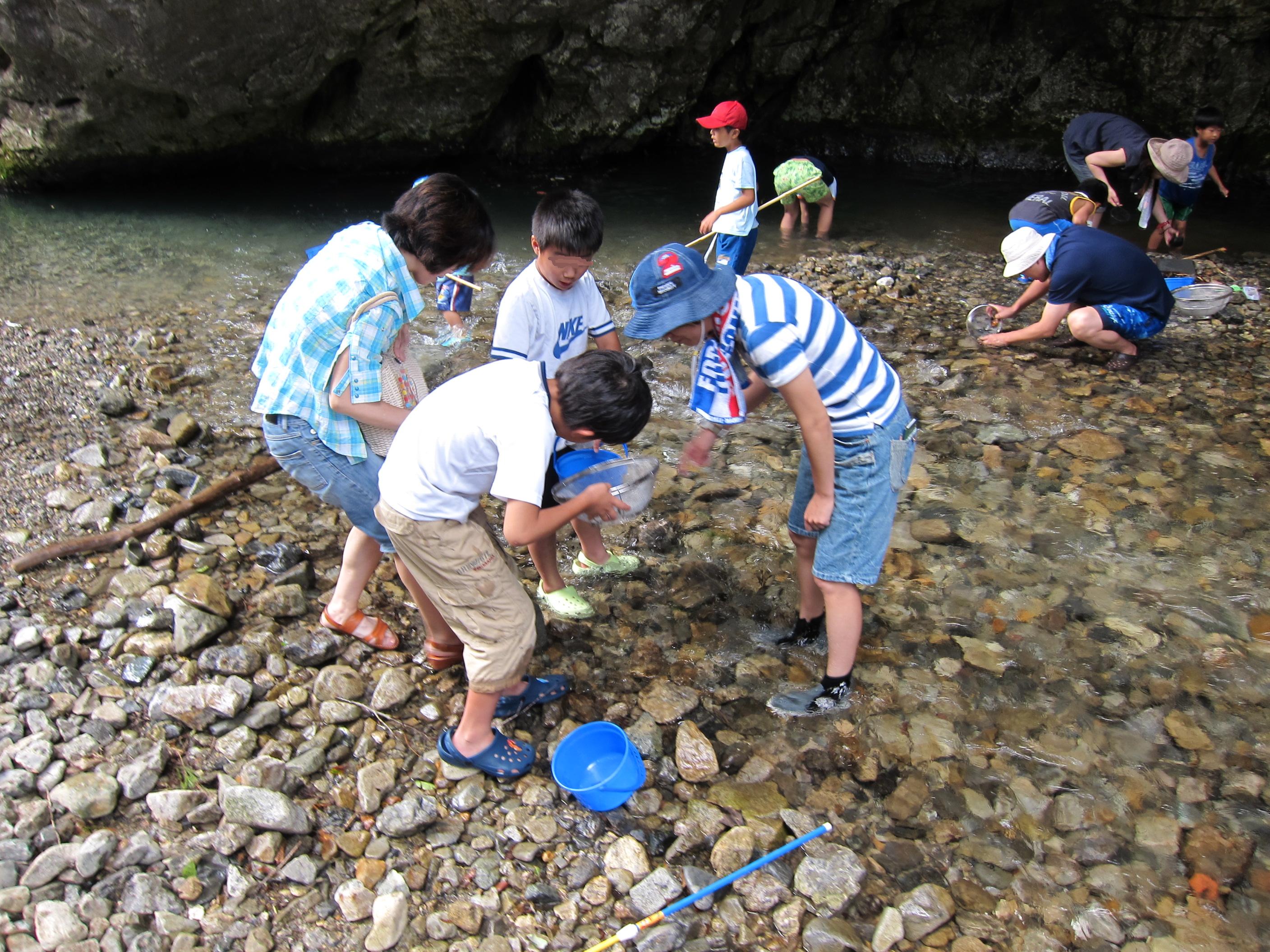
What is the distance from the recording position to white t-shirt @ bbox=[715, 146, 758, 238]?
5352mm

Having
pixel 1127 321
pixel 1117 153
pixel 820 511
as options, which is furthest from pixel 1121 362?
pixel 820 511

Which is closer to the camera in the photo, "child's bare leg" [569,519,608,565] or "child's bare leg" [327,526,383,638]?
"child's bare leg" [327,526,383,638]

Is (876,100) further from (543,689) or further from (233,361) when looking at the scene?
(543,689)

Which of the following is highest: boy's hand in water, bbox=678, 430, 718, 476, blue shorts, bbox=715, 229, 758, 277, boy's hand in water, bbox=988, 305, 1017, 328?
boy's hand in water, bbox=678, 430, 718, 476

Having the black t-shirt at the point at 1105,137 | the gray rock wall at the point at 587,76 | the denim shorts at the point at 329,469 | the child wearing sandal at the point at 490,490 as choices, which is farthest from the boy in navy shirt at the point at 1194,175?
the denim shorts at the point at 329,469

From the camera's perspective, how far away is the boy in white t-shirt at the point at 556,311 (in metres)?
2.55

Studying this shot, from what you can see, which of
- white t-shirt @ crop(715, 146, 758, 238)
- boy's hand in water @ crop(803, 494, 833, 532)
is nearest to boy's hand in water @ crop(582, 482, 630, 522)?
boy's hand in water @ crop(803, 494, 833, 532)

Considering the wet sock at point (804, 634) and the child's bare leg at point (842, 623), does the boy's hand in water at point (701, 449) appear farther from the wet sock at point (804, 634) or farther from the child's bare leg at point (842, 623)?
the wet sock at point (804, 634)

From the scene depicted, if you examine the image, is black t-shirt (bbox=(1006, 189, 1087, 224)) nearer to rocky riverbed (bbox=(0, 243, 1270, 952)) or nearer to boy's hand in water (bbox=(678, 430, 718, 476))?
rocky riverbed (bbox=(0, 243, 1270, 952))

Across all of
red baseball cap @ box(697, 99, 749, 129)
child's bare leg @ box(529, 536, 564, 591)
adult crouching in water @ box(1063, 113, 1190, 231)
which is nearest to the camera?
child's bare leg @ box(529, 536, 564, 591)

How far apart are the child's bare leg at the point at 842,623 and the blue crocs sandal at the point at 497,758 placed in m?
0.96

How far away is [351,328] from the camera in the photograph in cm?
222

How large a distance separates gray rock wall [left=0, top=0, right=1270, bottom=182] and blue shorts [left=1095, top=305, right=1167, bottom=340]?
5.70 meters

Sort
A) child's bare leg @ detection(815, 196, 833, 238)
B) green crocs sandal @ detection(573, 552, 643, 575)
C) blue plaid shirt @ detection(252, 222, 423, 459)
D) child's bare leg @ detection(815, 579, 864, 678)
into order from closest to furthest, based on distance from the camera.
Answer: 1. blue plaid shirt @ detection(252, 222, 423, 459)
2. child's bare leg @ detection(815, 579, 864, 678)
3. green crocs sandal @ detection(573, 552, 643, 575)
4. child's bare leg @ detection(815, 196, 833, 238)
